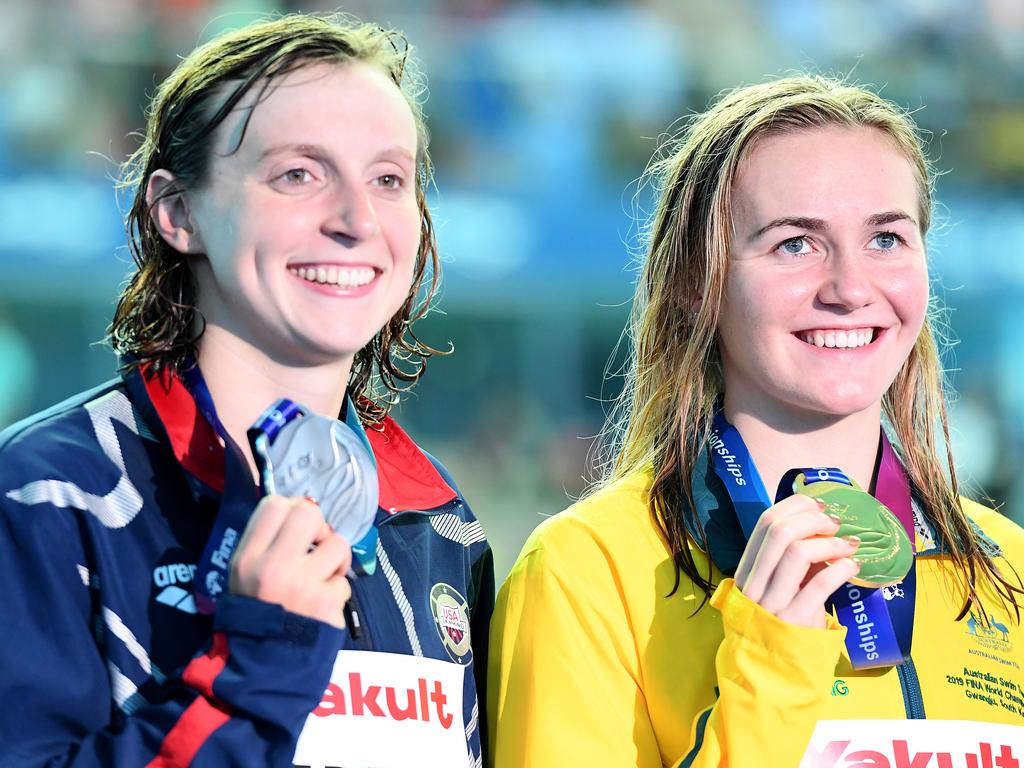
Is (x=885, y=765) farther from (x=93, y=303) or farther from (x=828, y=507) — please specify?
(x=93, y=303)

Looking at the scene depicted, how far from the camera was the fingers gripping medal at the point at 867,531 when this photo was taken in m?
2.26

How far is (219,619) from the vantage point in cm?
194

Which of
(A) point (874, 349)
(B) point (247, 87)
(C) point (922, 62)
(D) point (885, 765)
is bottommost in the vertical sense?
(D) point (885, 765)

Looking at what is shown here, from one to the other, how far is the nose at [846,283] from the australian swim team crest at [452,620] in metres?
0.84

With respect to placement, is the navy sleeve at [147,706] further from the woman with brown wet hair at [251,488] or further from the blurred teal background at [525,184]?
the blurred teal background at [525,184]

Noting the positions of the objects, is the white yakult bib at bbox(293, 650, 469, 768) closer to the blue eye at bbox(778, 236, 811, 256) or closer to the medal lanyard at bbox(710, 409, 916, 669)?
the medal lanyard at bbox(710, 409, 916, 669)

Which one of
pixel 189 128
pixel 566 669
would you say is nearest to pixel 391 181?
pixel 189 128

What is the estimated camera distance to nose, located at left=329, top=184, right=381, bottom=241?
2271 mm

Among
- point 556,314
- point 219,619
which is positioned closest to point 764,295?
point 219,619

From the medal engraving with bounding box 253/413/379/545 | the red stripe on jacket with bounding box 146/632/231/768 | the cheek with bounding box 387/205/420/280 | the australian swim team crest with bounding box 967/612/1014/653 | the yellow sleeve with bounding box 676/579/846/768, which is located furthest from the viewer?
the australian swim team crest with bounding box 967/612/1014/653

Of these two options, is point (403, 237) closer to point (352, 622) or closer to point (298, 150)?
point (298, 150)

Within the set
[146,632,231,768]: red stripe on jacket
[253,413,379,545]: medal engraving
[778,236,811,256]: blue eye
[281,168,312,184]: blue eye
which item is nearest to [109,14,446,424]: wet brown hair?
[281,168,312,184]: blue eye

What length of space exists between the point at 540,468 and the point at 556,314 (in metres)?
1.58

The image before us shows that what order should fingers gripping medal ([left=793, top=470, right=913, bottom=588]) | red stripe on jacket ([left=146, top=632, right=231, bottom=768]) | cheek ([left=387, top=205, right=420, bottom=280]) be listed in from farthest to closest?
cheek ([left=387, top=205, right=420, bottom=280])
fingers gripping medal ([left=793, top=470, right=913, bottom=588])
red stripe on jacket ([left=146, top=632, right=231, bottom=768])
